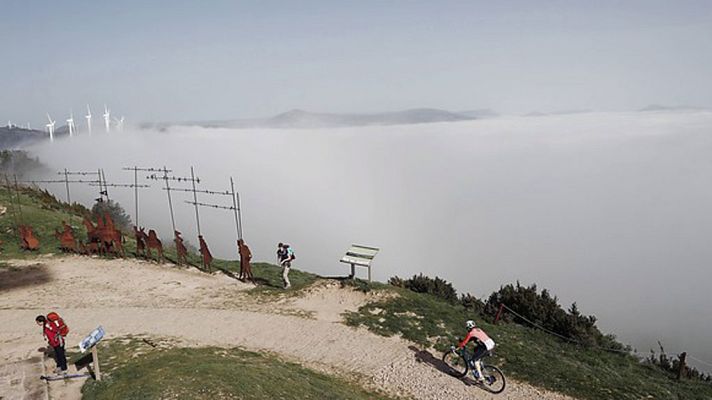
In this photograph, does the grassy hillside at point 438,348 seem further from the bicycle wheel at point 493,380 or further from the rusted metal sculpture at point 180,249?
the rusted metal sculpture at point 180,249

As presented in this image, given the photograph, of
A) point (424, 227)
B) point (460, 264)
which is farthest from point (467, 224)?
point (460, 264)

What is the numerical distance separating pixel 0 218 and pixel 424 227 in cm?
13894

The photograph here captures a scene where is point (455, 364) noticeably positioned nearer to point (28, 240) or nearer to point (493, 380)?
point (493, 380)

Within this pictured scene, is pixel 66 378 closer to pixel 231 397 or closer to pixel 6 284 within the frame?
pixel 231 397

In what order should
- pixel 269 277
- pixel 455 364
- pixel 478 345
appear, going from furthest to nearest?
pixel 269 277 → pixel 455 364 → pixel 478 345

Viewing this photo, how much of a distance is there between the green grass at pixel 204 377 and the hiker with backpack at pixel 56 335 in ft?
3.24

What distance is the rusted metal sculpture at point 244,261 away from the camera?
2112 centimetres

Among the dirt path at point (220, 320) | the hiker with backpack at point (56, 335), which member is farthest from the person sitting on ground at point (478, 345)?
the hiker with backpack at point (56, 335)

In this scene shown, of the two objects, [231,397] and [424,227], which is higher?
[231,397]

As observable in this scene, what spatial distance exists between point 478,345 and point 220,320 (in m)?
9.26

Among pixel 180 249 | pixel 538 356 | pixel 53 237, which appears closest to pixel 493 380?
pixel 538 356

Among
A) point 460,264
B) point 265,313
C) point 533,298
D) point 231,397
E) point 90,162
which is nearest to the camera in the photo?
point 231,397

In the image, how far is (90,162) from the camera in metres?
146

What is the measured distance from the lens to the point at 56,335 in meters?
12.2
